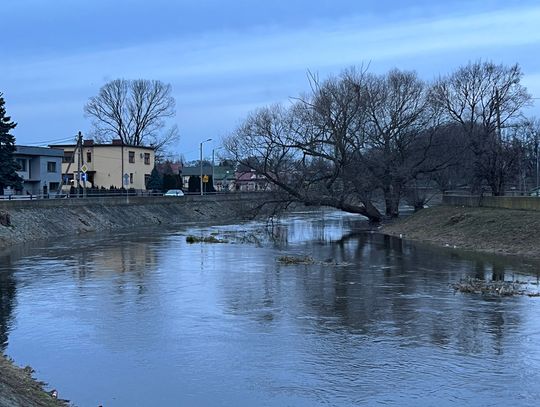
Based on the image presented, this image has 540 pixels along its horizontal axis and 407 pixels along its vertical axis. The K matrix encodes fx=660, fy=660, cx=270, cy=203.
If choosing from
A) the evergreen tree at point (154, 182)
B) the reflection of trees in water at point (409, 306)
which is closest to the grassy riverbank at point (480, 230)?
the reflection of trees in water at point (409, 306)

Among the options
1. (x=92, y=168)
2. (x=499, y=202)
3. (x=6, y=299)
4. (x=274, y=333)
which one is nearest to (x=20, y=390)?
(x=274, y=333)

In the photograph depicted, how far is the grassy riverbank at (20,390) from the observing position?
28.3 ft

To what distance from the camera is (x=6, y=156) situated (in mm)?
62656

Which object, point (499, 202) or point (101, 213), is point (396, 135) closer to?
point (499, 202)

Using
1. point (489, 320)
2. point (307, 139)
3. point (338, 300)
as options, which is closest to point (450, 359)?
point (489, 320)

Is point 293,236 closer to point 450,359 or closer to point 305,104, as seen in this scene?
point 305,104

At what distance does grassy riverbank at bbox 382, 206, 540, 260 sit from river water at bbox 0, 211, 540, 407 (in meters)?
3.68

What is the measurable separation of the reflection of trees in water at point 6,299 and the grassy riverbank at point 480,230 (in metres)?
22.4

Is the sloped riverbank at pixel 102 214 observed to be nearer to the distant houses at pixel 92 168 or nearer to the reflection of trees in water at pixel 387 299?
the distant houses at pixel 92 168

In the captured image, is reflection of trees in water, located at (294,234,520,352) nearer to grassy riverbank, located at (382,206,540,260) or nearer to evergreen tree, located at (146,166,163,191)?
grassy riverbank, located at (382,206,540,260)

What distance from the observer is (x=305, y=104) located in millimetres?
57969

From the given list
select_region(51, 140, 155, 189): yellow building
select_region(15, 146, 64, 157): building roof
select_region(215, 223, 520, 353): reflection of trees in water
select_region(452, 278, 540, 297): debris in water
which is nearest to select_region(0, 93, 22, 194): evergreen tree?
select_region(15, 146, 64, 157): building roof

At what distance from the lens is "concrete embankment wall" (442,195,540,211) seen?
38.3m

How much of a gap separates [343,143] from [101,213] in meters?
23.8
